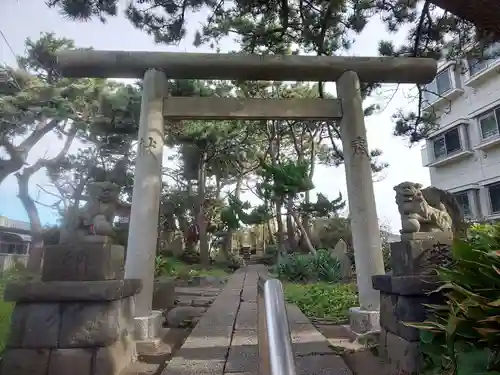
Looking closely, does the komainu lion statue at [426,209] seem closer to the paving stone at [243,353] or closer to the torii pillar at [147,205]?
the paving stone at [243,353]

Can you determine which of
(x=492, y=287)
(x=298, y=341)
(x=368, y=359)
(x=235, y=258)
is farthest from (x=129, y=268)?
(x=235, y=258)

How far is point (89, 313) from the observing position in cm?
235

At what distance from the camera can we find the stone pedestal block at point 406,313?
6.94 feet

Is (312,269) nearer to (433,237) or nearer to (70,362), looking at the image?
(433,237)

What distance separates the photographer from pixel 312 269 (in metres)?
9.38

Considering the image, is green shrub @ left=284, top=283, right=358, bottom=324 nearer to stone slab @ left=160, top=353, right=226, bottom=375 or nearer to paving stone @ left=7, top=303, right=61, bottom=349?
stone slab @ left=160, top=353, right=226, bottom=375

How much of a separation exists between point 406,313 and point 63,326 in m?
2.28

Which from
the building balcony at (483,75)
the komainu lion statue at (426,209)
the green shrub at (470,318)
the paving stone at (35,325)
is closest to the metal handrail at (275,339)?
the green shrub at (470,318)

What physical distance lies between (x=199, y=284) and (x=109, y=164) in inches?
314

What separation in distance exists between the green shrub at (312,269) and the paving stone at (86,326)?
731 cm

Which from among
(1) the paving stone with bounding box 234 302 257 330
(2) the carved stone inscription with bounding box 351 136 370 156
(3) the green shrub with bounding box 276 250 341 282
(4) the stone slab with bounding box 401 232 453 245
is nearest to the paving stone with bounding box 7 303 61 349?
(1) the paving stone with bounding box 234 302 257 330

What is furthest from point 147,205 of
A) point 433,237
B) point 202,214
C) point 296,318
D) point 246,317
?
point 202,214

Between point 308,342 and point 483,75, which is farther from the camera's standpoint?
point 483,75

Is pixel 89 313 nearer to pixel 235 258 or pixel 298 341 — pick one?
pixel 298 341
